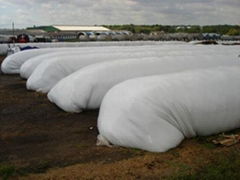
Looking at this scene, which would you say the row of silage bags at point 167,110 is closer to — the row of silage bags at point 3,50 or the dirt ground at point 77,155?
the dirt ground at point 77,155

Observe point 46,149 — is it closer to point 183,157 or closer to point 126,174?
point 126,174

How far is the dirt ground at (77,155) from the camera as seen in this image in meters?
4.48

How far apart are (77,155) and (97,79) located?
324cm

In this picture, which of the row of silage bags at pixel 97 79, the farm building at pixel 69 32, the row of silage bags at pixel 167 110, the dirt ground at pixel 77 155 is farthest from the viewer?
the farm building at pixel 69 32

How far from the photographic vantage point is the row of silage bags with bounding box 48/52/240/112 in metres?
7.81

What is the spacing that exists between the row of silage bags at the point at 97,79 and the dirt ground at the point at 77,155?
0.66m

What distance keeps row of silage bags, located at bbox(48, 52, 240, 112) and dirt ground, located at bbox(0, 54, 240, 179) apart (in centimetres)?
66

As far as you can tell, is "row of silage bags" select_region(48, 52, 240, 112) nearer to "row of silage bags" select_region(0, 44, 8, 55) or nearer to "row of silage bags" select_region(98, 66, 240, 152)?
"row of silage bags" select_region(98, 66, 240, 152)

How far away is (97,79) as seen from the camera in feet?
26.5

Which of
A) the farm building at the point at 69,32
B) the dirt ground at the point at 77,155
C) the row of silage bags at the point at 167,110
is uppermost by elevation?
the farm building at the point at 69,32

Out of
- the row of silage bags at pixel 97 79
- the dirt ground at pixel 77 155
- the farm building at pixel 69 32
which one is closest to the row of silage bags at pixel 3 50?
the farm building at pixel 69 32

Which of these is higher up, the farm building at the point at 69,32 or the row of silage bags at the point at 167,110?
the farm building at the point at 69,32

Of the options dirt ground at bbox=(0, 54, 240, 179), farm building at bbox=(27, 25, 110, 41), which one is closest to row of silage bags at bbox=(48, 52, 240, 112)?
dirt ground at bbox=(0, 54, 240, 179)

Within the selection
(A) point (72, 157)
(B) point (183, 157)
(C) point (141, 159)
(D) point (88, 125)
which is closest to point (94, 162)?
(A) point (72, 157)
